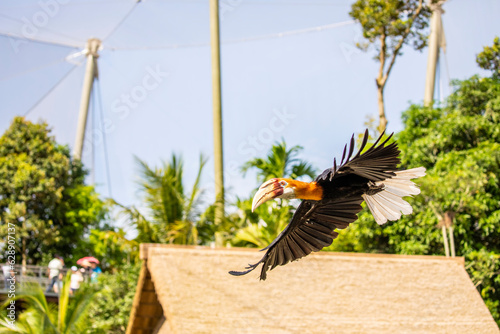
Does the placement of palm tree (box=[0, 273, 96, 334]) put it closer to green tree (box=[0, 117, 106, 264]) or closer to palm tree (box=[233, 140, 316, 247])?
palm tree (box=[233, 140, 316, 247])

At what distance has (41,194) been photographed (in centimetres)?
1903

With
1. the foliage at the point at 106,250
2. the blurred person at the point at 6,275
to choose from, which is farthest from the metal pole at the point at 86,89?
the blurred person at the point at 6,275

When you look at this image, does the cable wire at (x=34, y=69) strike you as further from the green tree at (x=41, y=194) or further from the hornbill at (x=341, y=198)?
Answer: the hornbill at (x=341, y=198)

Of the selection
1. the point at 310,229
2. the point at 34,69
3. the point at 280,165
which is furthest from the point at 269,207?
the point at 34,69

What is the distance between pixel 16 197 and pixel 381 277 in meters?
13.9

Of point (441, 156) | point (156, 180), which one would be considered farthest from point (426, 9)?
point (156, 180)

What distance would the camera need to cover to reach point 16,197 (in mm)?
18516

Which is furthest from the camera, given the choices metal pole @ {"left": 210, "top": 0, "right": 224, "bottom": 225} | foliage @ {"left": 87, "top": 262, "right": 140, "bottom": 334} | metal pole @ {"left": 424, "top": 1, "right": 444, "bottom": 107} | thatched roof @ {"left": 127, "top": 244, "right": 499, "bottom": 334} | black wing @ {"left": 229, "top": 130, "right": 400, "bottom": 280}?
metal pole @ {"left": 424, "top": 1, "right": 444, "bottom": 107}

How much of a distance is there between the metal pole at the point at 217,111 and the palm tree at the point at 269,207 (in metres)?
0.46

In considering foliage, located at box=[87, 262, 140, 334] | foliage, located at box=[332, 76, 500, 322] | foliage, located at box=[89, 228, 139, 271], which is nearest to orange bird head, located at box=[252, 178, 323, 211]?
foliage, located at box=[332, 76, 500, 322]

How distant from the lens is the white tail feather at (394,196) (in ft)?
12.7

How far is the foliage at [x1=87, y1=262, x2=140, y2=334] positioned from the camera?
11.1 metres

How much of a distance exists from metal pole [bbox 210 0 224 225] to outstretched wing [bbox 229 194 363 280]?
7798 millimetres

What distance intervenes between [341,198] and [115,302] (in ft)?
28.0
